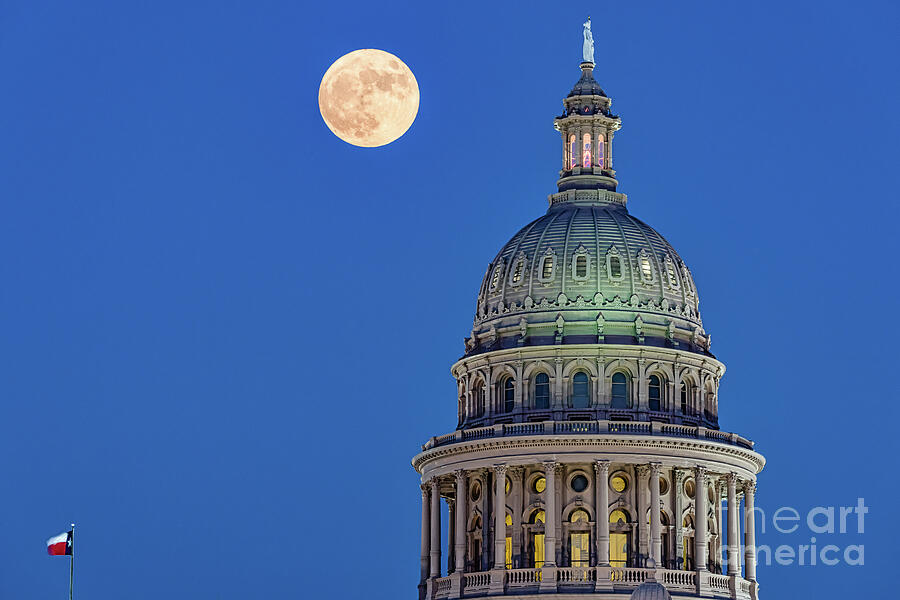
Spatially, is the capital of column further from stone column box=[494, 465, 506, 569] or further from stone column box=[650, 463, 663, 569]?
stone column box=[494, 465, 506, 569]

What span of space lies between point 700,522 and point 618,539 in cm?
497

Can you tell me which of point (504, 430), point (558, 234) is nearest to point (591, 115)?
point (558, 234)

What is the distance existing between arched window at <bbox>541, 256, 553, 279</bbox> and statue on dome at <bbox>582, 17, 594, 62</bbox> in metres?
16.4

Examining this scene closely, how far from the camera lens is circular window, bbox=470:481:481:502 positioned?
157m

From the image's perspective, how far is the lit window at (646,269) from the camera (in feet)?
523

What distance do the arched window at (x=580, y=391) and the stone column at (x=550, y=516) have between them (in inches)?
227

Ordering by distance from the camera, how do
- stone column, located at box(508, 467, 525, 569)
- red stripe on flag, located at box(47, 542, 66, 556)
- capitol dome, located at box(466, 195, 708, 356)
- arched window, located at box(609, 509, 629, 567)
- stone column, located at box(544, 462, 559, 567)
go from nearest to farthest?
red stripe on flag, located at box(47, 542, 66, 556), stone column, located at box(544, 462, 559, 567), arched window, located at box(609, 509, 629, 567), stone column, located at box(508, 467, 525, 569), capitol dome, located at box(466, 195, 708, 356)

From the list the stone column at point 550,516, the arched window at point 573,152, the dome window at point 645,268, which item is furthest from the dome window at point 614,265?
the stone column at point 550,516

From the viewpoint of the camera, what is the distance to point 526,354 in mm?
156875

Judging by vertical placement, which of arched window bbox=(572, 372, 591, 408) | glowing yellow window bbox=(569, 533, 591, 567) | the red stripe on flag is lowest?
the red stripe on flag

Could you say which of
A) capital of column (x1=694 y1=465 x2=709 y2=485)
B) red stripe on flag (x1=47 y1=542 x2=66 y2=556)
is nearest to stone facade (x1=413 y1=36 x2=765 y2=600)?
capital of column (x1=694 y1=465 x2=709 y2=485)

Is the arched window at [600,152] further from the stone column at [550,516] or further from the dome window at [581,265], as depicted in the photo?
the stone column at [550,516]

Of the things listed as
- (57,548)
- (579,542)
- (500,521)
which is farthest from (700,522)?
(57,548)

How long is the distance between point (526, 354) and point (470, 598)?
1540cm
